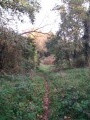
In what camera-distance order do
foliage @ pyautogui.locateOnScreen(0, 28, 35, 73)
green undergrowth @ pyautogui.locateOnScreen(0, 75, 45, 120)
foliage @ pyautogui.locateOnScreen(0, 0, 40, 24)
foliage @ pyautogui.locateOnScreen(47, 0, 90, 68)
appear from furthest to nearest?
foliage @ pyautogui.locateOnScreen(47, 0, 90, 68) < foliage @ pyautogui.locateOnScreen(0, 28, 35, 73) < foliage @ pyautogui.locateOnScreen(0, 0, 40, 24) < green undergrowth @ pyautogui.locateOnScreen(0, 75, 45, 120)

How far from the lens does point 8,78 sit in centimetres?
2183

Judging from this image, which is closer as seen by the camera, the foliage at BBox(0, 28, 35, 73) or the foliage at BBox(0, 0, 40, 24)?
the foliage at BBox(0, 0, 40, 24)

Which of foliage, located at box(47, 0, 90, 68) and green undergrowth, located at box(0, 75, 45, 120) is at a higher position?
foliage, located at box(47, 0, 90, 68)

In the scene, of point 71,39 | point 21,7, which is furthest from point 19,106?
point 71,39

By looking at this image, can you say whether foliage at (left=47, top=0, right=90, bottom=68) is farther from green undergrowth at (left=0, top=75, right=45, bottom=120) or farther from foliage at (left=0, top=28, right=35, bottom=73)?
green undergrowth at (left=0, top=75, right=45, bottom=120)

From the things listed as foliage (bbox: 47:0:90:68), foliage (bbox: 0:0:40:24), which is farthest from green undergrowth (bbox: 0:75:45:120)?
foliage (bbox: 47:0:90:68)

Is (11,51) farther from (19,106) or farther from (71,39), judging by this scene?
(71,39)

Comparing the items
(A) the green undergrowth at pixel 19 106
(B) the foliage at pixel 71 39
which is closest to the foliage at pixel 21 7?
(A) the green undergrowth at pixel 19 106

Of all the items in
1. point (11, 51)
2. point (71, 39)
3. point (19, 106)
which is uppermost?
point (71, 39)

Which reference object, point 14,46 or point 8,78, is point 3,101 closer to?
point 8,78

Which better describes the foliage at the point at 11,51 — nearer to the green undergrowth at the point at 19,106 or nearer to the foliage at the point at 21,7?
the foliage at the point at 21,7

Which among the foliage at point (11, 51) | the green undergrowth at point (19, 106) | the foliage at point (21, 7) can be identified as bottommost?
the green undergrowth at point (19, 106)

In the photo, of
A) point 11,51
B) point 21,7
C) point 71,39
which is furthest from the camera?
point 71,39

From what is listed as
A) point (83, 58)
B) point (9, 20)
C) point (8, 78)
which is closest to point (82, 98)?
point (8, 78)
